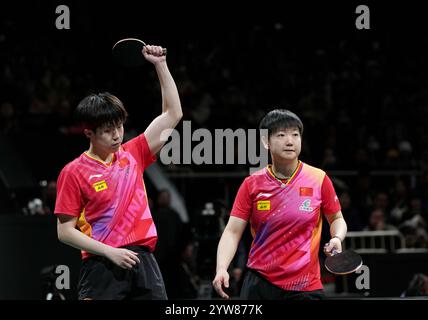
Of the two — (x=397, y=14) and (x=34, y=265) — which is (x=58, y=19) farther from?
(x=397, y=14)

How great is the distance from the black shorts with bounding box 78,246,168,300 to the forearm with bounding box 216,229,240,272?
0.35 meters

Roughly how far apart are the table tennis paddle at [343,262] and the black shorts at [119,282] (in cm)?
80

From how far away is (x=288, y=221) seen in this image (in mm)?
4574

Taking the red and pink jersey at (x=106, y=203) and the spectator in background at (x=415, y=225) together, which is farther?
the spectator in background at (x=415, y=225)

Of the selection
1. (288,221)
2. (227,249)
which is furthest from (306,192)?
(227,249)

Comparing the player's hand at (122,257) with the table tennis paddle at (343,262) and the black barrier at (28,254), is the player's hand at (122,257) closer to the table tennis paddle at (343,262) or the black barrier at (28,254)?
the table tennis paddle at (343,262)

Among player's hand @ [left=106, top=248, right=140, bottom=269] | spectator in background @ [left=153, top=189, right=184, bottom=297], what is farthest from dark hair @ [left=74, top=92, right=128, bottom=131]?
spectator in background @ [left=153, top=189, right=184, bottom=297]

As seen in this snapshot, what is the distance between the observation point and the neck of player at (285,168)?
4.69 metres

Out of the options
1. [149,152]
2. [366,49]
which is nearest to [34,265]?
[149,152]

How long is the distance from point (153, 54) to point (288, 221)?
104 centimetres

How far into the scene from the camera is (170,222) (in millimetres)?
8586

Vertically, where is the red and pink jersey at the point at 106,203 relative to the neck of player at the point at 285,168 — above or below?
below

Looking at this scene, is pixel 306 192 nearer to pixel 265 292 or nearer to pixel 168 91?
pixel 265 292

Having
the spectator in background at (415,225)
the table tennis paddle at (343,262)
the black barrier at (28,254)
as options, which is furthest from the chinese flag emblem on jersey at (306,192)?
the spectator in background at (415,225)
